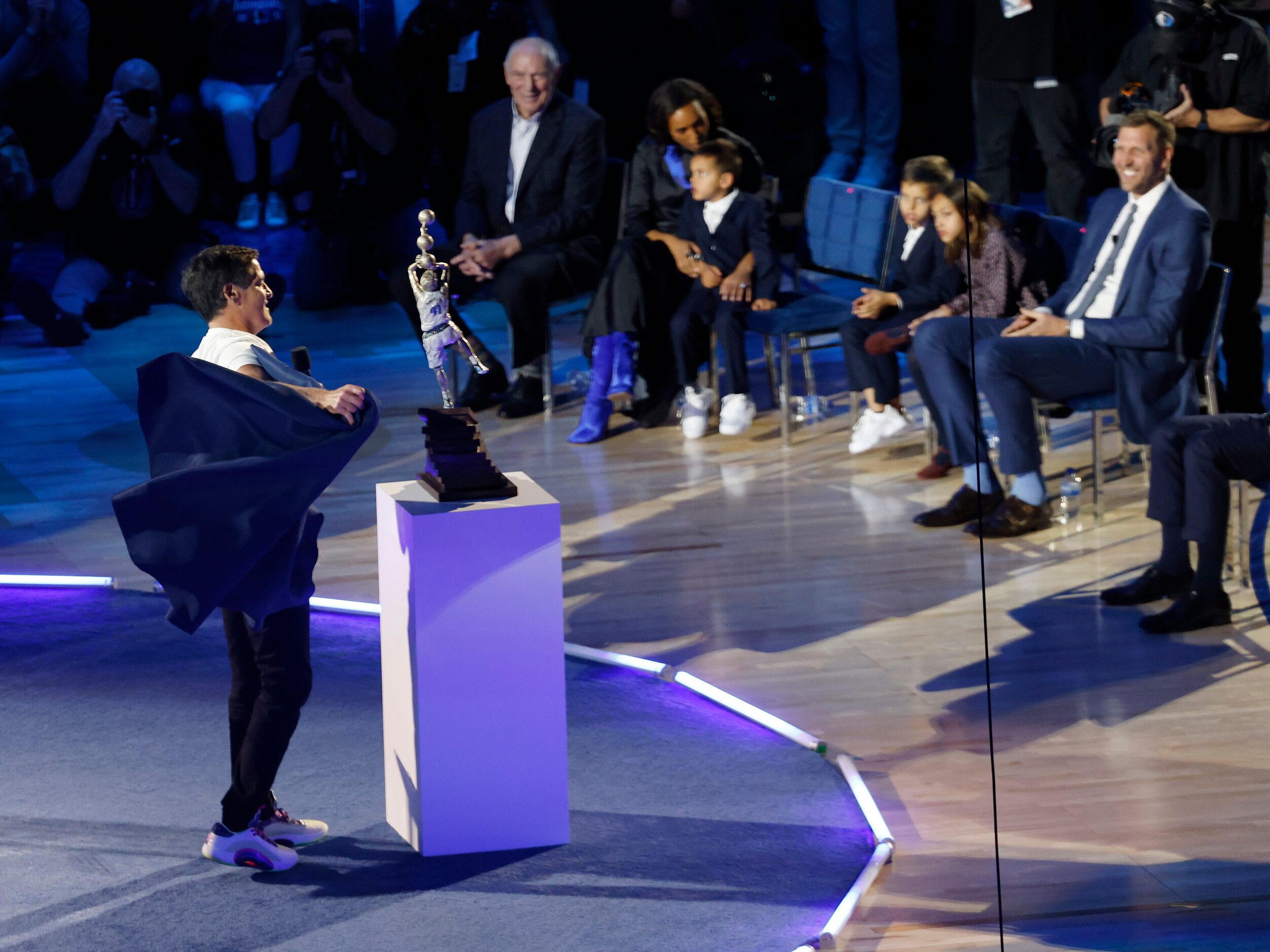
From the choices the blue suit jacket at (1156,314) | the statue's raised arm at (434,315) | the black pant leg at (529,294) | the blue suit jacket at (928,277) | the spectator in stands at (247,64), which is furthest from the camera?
the spectator in stands at (247,64)

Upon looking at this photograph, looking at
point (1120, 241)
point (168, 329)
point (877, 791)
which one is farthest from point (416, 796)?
point (168, 329)

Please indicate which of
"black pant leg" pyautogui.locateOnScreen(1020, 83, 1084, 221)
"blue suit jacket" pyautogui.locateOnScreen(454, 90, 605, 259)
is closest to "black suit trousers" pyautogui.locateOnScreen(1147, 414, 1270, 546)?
"black pant leg" pyautogui.locateOnScreen(1020, 83, 1084, 221)

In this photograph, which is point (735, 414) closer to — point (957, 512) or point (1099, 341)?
point (957, 512)

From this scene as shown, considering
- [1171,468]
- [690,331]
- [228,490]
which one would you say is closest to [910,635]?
[1171,468]

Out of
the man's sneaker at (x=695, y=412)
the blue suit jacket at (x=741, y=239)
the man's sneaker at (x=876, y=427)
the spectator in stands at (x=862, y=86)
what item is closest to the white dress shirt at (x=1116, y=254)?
the man's sneaker at (x=876, y=427)

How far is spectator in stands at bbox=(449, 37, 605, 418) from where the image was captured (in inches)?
286

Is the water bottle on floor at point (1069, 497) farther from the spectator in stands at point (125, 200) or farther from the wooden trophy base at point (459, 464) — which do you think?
the spectator in stands at point (125, 200)

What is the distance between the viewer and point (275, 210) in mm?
10086

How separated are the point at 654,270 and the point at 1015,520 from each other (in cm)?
206

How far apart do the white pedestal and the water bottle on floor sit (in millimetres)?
2718

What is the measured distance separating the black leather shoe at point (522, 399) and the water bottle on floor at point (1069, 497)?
2.50 m

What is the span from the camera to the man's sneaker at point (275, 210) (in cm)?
1005

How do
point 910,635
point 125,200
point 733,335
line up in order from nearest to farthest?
point 910,635
point 733,335
point 125,200

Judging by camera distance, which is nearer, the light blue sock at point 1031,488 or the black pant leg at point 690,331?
the light blue sock at point 1031,488
